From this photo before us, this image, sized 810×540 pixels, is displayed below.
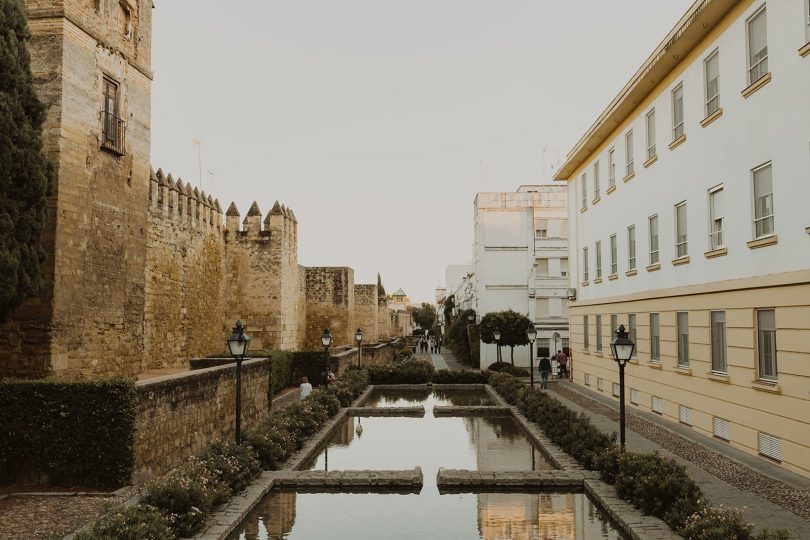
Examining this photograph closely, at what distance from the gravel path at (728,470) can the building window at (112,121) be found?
1291 cm

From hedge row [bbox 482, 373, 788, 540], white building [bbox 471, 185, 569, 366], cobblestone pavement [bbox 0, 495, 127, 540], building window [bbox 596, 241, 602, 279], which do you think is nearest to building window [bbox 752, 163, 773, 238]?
hedge row [bbox 482, 373, 788, 540]

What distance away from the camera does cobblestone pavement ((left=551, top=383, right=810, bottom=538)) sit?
8.48m

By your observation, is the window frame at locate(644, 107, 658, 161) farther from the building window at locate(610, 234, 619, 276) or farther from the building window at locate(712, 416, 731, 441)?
the building window at locate(712, 416, 731, 441)

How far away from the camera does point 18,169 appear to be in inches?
445

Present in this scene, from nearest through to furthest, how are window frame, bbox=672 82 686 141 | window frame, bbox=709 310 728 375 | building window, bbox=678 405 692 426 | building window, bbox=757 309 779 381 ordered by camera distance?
building window, bbox=757 309 779 381 → window frame, bbox=709 310 728 375 → building window, bbox=678 405 692 426 → window frame, bbox=672 82 686 141

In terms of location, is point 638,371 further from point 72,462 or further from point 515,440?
point 72,462

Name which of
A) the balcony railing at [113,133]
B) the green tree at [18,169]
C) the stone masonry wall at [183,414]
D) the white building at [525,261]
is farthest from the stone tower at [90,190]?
the white building at [525,261]

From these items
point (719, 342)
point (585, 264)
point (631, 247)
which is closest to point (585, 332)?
point (585, 264)

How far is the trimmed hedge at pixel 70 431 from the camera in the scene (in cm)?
1041

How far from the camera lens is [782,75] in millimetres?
11766

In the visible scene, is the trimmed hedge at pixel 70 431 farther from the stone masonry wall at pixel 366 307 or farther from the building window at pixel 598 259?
the stone masonry wall at pixel 366 307

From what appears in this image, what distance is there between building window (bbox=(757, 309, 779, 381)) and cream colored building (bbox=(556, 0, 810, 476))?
3cm

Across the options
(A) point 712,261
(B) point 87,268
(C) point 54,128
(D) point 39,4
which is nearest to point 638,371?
(A) point 712,261

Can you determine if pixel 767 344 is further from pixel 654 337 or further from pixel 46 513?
pixel 46 513
